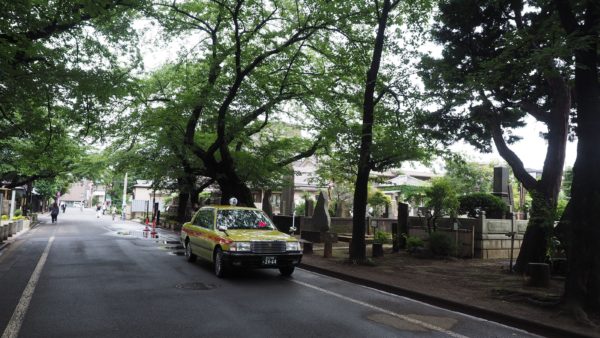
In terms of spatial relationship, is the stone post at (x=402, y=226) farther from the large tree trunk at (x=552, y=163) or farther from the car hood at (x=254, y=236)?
the car hood at (x=254, y=236)

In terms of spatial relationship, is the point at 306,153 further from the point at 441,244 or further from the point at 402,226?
the point at 441,244

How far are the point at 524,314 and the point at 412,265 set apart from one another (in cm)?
627

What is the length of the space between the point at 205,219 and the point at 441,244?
849 cm

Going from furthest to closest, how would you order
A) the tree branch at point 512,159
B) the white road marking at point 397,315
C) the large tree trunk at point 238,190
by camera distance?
the large tree trunk at point 238,190
the tree branch at point 512,159
the white road marking at point 397,315

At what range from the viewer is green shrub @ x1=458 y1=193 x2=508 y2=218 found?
57.4 feet

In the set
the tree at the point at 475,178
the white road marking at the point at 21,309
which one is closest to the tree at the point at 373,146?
the white road marking at the point at 21,309

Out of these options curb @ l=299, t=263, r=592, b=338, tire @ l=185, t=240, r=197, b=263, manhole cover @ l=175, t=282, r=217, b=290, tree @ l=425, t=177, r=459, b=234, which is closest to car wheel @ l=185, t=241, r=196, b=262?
tire @ l=185, t=240, r=197, b=263

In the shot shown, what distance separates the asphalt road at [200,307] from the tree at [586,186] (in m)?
1.72

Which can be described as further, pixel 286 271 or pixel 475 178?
pixel 475 178


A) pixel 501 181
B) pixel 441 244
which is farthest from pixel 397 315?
pixel 501 181

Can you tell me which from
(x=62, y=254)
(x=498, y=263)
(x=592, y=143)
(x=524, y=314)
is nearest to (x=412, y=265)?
Answer: (x=498, y=263)

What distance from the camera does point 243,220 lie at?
11219 millimetres

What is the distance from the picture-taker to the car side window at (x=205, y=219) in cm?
1133

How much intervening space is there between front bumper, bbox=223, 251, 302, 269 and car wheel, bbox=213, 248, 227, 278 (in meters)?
0.24
